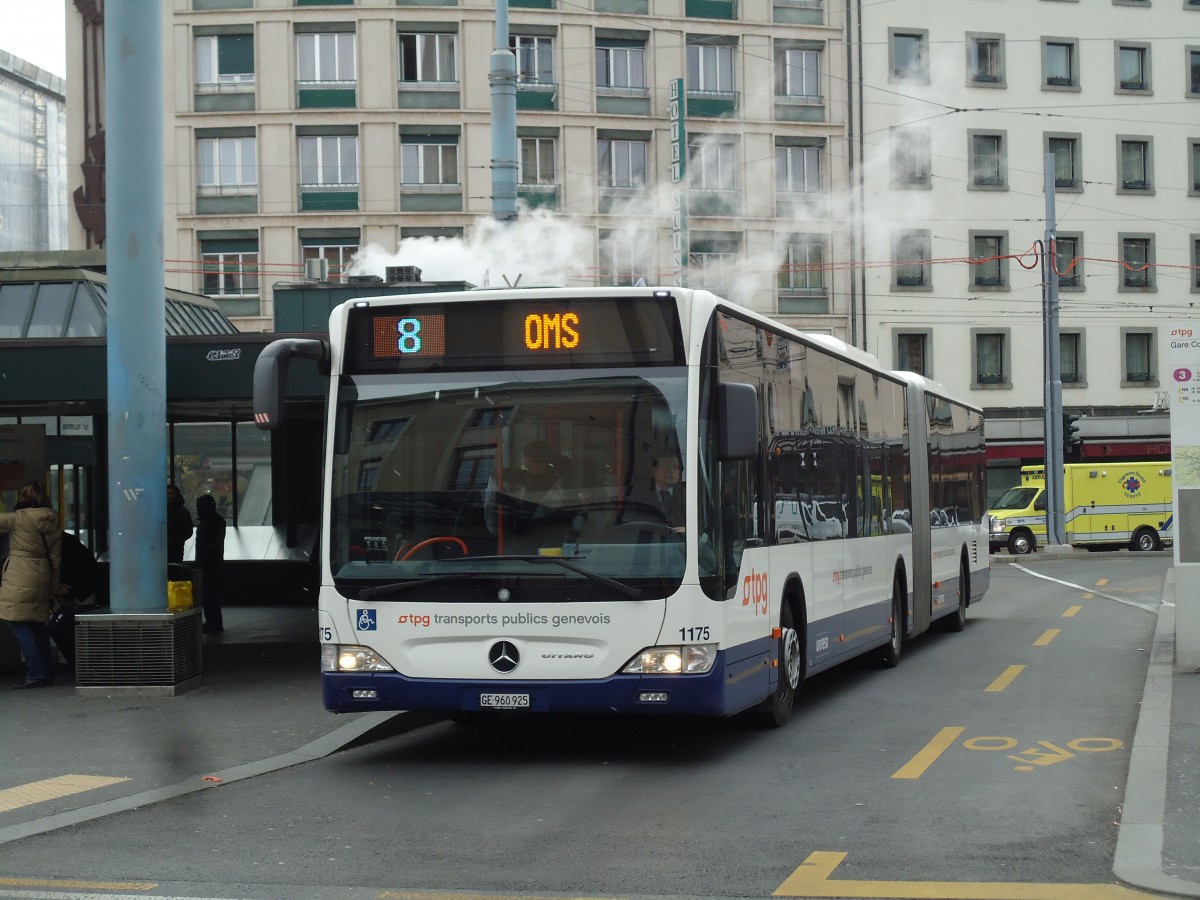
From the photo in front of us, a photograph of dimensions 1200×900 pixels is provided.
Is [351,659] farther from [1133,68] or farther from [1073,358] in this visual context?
[1133,68]

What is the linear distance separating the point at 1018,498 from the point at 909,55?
15334 millimetres

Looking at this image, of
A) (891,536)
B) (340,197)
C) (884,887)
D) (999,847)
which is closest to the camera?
(884,887)

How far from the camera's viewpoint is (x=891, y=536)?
15492 mm

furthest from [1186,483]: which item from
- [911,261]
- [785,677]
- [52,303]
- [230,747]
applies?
[911,261]

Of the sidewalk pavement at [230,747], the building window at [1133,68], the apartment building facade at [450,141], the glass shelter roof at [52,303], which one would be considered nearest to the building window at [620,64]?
the apartment building facade at [450,141]

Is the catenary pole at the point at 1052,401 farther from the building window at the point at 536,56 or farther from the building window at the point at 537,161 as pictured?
the building window at the point at 536,56

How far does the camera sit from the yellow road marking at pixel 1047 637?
707 inches

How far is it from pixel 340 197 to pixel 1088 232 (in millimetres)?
23141

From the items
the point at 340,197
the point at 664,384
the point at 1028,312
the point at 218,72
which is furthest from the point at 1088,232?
the point at 664,384

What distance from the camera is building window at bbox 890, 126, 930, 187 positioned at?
51.2 m

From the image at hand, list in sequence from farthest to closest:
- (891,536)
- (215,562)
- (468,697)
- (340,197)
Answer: (340,197) → (215,562) → (891,536) → (468,697)

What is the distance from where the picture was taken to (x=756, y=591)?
34.2ft

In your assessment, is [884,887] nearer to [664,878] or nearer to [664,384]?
[664,878]

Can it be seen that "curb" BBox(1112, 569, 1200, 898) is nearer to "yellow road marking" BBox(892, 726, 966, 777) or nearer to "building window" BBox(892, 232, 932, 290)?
"yellow road marking" BBox(892, 726, 966, 777)
